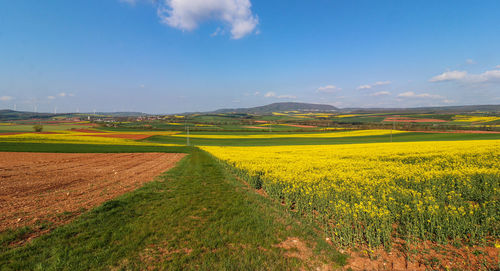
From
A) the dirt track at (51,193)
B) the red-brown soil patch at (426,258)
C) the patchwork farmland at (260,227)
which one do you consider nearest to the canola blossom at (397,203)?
the patchwork farmland at (260,227)

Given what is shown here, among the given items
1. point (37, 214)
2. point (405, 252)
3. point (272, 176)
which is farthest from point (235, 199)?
point (37, 214)

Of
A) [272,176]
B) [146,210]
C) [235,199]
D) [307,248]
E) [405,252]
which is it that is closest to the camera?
[405,252]

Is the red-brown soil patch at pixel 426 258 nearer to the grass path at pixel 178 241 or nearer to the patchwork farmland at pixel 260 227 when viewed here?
the patchwork farmland at pixel 260 227

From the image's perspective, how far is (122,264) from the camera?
4926 mm

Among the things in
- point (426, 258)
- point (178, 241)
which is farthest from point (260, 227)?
point (426, 258)

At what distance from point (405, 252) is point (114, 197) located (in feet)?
38.6

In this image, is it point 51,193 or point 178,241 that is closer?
point 178,241

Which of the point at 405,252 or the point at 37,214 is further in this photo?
the point at 37,214

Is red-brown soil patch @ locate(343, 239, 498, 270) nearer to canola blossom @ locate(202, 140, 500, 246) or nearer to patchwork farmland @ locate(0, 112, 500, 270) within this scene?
patchwork farmland @ locate(0, 112, 500, 270)

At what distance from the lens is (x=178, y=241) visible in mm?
6020

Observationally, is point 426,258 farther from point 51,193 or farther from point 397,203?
point 51,193

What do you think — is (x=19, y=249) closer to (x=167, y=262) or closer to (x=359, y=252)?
(x=167, y=262)

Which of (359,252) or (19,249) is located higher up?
(19,249)

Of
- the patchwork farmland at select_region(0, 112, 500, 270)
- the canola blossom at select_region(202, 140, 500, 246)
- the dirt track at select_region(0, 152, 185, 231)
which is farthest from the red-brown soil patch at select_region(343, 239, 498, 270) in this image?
the dirt track at select_region(0, 152, 185, 231)
